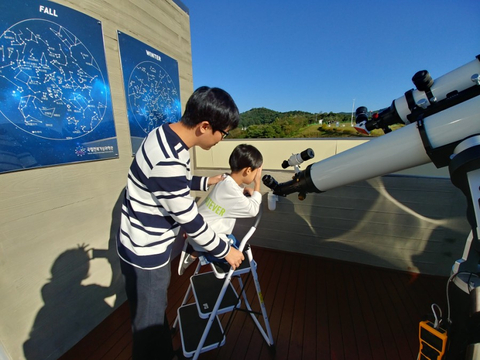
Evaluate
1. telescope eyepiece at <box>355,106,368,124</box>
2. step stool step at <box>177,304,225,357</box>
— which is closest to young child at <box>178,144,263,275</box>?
step stool step at <box>177,304,225,357</box>

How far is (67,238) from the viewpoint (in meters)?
1.37

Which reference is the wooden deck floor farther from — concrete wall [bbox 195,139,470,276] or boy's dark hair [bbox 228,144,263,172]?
boy's dark hair [bbox 228,144,263,172]

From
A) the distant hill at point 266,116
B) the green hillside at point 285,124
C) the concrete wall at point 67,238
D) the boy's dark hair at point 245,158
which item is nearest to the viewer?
the concrete wall at point 67,238

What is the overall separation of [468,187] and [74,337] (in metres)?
2.26

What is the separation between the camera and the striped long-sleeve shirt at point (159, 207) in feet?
2.73

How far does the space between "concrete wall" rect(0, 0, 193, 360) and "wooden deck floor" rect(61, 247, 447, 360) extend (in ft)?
0.90

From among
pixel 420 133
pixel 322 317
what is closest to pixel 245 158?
pixel 420 133

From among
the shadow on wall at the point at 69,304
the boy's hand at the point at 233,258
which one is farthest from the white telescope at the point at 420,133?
the shadow on wall at the point at 69,304

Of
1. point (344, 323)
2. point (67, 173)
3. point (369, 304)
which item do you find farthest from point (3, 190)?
point (369, 304)

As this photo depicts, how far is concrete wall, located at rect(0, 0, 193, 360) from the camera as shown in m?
1.13

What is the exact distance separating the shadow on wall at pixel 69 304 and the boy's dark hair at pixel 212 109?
1.14 metres

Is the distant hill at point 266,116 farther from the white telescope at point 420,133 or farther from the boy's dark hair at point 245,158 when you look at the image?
the white telescope at point 420,133

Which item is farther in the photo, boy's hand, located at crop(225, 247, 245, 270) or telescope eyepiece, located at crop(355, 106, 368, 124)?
telescope eyepiece, located at crop(355, 106, 368, 124)

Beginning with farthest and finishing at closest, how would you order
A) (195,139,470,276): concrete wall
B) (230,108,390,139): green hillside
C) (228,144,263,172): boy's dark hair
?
(230,108,390,139): green hillside → (195,139,470,276): concrete wall → (228,144,263,172): boy's dark hair
